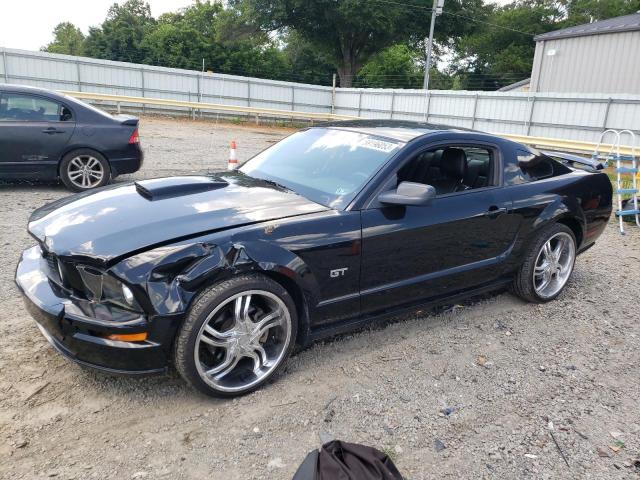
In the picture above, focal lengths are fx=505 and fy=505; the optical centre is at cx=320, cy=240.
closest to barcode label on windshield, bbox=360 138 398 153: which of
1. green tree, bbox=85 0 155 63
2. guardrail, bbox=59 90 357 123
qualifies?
guardrail, bbox=59 90 357 123

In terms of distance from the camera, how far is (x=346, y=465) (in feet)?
6.75

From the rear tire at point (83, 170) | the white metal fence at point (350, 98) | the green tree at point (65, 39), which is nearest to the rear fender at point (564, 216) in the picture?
the rear tire at point (83, 170)

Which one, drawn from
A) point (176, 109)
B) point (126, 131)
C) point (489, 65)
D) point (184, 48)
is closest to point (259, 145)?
point (126, 131)

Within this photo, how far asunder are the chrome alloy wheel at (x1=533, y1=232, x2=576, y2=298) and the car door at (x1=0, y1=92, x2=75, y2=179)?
248 inches

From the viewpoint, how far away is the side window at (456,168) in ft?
12.4

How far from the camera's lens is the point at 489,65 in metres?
58.4

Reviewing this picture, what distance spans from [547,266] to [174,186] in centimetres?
324

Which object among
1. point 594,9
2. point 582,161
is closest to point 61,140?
point 582,161

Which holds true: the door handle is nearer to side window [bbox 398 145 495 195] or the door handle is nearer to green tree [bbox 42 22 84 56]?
side window [bbox 398 145 495 195]

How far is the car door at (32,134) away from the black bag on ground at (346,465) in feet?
21.2

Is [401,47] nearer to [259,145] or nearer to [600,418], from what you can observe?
[259,145]

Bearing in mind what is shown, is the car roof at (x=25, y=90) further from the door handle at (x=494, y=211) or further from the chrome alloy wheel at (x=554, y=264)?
the chrome alloy wheel at (x=554, y=264)

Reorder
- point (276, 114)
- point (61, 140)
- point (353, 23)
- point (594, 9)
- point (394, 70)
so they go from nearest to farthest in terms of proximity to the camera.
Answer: point (61, 140)
point (276, 114)
point (353, 23)
point (594, 9)
point (394, 70)

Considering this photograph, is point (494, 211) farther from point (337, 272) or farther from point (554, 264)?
point (337, 272)
